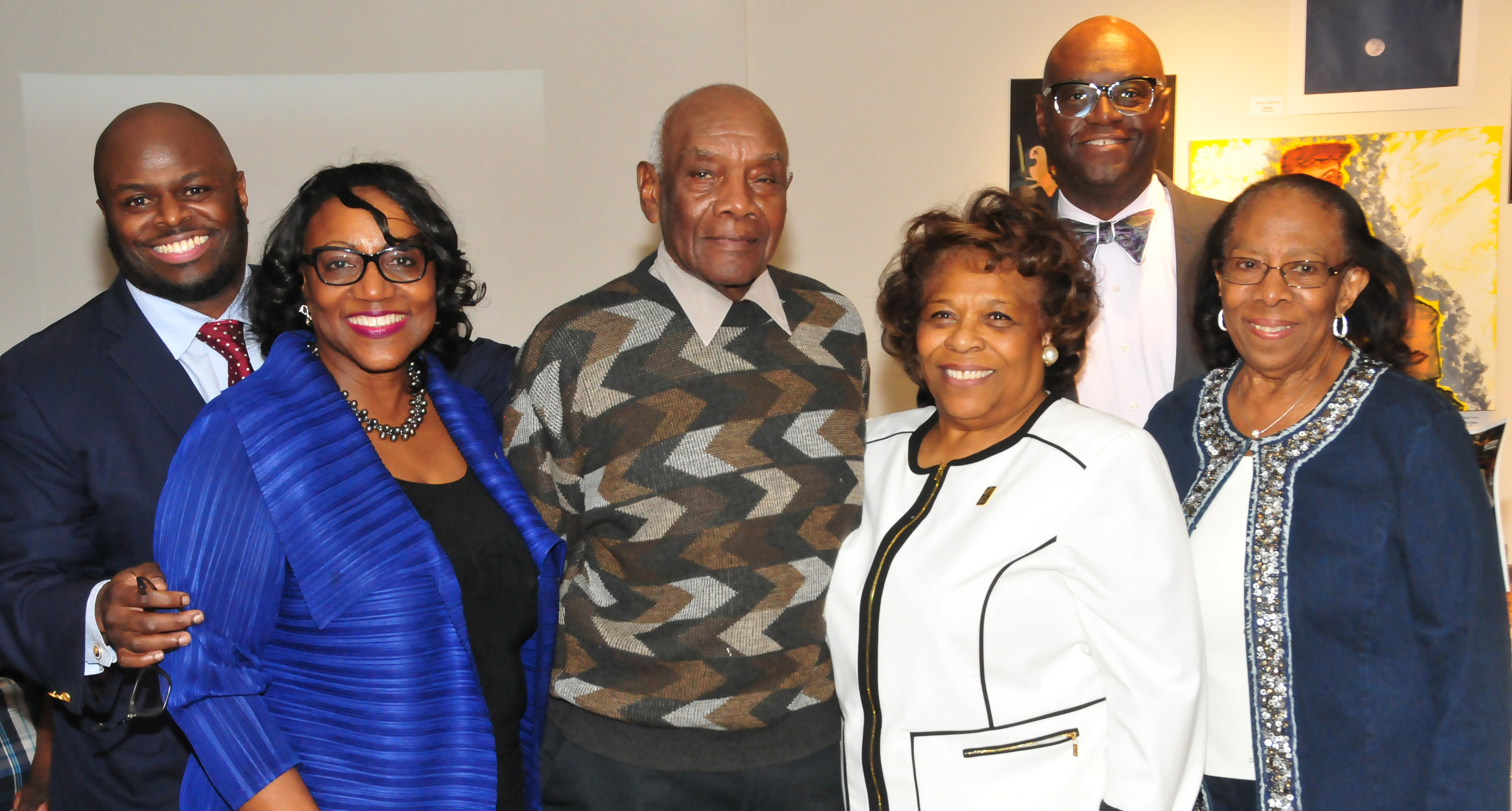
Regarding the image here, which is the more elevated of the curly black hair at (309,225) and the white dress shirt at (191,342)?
the curly black hair at (309,225)

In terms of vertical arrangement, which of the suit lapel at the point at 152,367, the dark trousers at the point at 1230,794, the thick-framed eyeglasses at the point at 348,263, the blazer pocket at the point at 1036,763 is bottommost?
the dark trousers at the point at 1230,794

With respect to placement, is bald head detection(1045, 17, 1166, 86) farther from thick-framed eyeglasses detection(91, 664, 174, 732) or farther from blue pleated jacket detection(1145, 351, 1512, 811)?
thick-framed eyeglasses detection(91, 664, 174, 732)

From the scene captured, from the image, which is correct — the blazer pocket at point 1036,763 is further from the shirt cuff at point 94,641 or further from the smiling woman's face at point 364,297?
the shirt cuff at point 94,641

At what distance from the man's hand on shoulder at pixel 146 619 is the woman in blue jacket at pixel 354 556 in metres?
0.03

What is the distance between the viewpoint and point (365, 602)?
1.77 meters

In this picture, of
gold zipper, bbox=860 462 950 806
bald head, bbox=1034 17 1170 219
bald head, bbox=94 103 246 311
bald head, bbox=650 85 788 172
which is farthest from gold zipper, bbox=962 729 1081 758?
bald head, bbox=94 103 246 311

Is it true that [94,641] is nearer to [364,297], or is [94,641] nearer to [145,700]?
[145,700]

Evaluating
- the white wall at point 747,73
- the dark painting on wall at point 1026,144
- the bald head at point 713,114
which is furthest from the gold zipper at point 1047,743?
the dark painting on wall at point 1026,144

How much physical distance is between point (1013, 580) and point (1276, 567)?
54 centimetres

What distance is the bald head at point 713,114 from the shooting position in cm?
214

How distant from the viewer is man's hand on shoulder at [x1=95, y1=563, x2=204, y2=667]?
164 cm

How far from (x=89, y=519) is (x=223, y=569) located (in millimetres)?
538

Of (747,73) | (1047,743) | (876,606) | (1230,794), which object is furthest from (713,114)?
(747,73)

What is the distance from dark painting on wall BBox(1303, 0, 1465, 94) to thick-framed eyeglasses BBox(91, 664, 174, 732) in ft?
12.9
